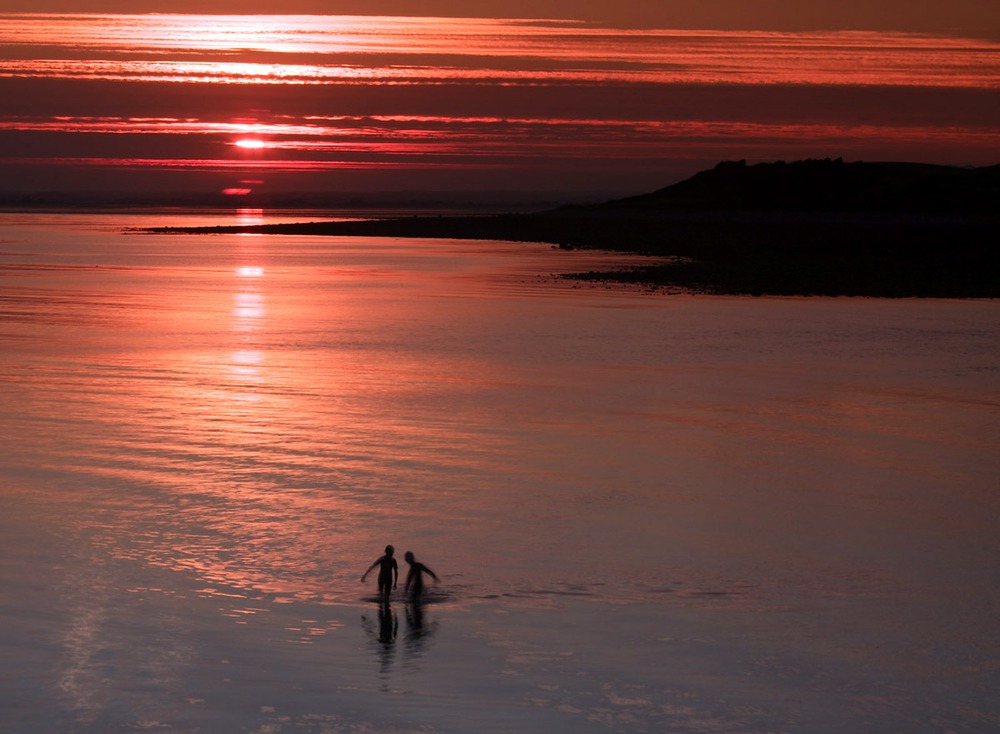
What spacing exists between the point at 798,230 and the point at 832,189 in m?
56.3

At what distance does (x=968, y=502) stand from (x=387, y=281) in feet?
131

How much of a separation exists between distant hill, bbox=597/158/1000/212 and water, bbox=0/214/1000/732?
403 feet

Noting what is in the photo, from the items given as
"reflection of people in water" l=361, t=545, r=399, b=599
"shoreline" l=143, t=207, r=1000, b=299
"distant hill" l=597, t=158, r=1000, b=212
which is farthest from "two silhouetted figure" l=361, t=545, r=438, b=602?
"distant hill" l=597, t=158, r=1000, b=212

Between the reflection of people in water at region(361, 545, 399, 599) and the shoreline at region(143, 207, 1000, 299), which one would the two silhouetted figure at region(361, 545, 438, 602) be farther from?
the shoreline at region(143, 207, 1000, 299)

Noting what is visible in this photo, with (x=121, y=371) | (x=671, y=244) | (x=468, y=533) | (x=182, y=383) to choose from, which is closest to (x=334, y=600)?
(x=468, y=533)

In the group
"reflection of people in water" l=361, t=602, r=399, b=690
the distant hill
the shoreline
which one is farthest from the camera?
the distant hill

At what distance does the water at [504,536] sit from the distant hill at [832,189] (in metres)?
123

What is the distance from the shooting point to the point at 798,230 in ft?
328

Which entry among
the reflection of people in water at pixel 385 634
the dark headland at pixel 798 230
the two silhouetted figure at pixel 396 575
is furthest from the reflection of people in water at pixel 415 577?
the dark headland at pixel 798 230

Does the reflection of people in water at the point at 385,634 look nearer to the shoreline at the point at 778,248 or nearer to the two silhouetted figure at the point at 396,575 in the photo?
the two silhouetted figure at the point at 396,575

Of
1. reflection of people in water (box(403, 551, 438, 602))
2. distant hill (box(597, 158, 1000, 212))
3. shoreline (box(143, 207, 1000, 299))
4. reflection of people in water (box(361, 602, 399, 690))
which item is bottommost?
reflection of people in water (box(361, 602, 399, 690))

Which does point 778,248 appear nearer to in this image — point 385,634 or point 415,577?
point 415,577

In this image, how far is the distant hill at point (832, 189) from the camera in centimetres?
14475

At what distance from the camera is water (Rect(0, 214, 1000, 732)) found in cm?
931
